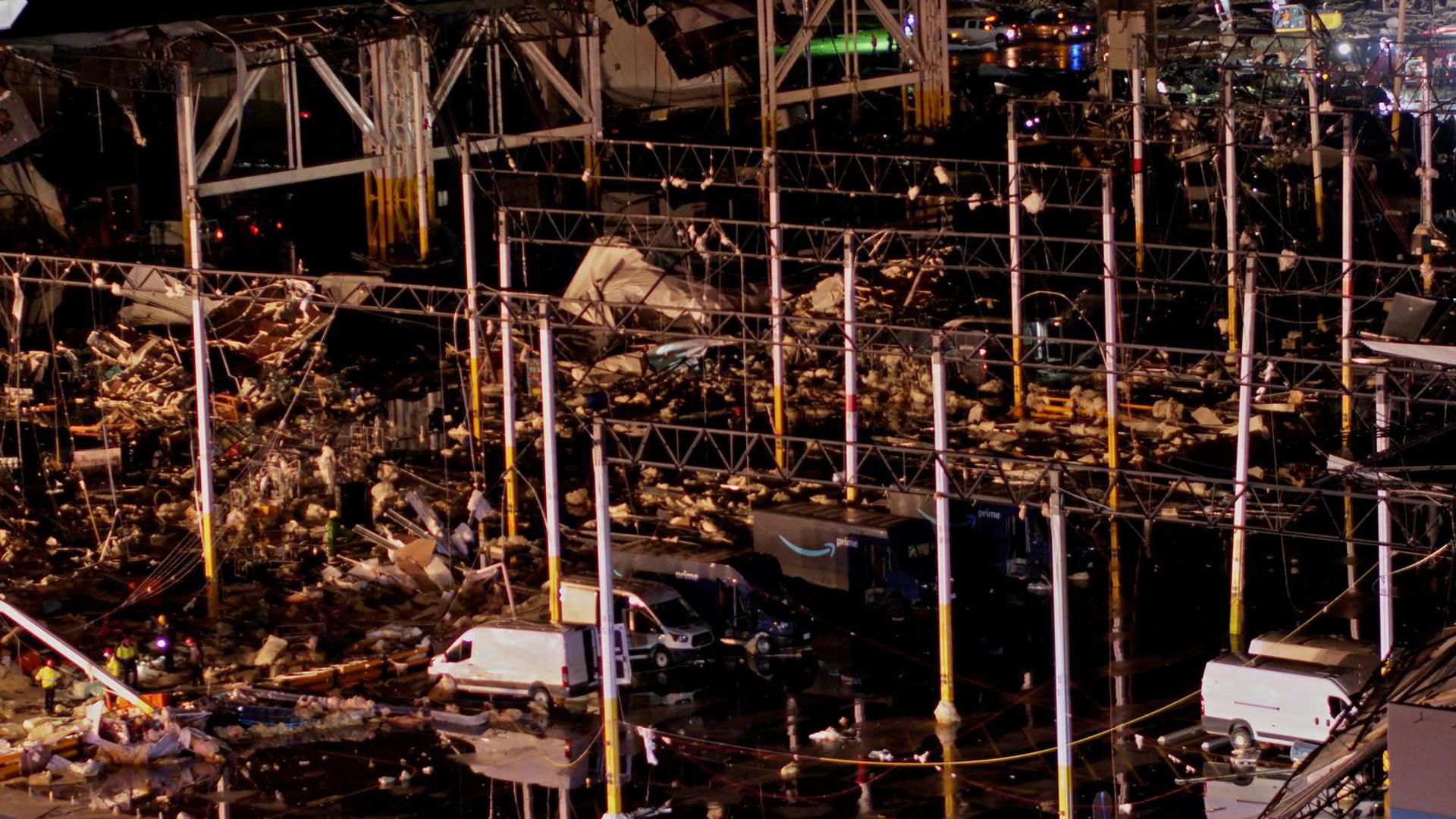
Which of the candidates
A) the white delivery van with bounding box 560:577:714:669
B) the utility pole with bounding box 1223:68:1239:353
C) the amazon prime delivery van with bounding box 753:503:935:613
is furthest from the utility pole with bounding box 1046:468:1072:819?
the utility pole with bounding box 1223:68:1239:353

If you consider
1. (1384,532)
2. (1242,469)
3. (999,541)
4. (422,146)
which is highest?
(422,146)

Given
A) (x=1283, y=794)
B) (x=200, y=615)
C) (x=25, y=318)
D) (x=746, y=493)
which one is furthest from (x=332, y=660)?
(x=25, y=318)

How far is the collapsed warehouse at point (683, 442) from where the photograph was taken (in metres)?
19.1

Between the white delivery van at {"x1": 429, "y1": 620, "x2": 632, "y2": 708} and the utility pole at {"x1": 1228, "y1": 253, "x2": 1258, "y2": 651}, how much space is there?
20.7ft

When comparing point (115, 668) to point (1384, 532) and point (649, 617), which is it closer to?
point (649, 617)

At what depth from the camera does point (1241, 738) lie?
18.9 meters

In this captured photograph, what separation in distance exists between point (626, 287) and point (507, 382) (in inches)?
414

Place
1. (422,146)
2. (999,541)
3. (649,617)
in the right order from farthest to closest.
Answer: (422,146) < (999,541) < (649,617)

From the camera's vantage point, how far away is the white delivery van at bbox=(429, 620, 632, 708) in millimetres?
21047

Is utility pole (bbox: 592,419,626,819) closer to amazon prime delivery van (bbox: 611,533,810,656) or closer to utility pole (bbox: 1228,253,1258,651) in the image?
amazon prime delivery van (bbox: 611,533,810,656)

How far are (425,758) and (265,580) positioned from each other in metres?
6.55

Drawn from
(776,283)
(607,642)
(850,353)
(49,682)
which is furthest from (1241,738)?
(49,682)

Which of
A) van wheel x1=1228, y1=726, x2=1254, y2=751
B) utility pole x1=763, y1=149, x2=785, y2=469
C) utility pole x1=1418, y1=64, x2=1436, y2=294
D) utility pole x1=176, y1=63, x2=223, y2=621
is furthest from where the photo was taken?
utility pole x1=1418, y1=64, x2=1436, y2=294

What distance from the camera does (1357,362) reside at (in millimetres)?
18469
